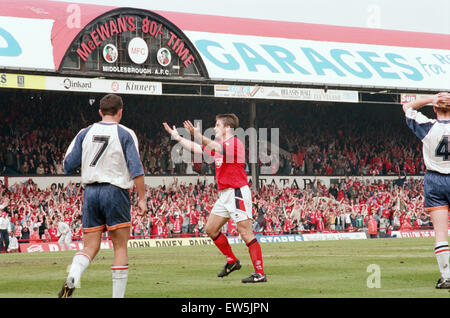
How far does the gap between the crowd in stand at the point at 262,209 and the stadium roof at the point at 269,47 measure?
5.66 meters

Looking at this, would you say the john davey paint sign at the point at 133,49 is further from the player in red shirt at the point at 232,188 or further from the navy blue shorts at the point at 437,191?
the navy blue shorts at the point at 437,191

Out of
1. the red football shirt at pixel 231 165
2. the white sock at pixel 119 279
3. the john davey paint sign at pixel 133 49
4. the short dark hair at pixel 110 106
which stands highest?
the john davey paint sign at pixel 133 49

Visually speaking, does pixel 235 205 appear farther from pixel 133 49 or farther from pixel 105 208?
pixel 133 49

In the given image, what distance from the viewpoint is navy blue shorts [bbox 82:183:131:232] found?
821 centimetres

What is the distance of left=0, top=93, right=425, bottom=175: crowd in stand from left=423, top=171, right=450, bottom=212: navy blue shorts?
88.3 feet

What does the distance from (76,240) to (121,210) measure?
2187 cm

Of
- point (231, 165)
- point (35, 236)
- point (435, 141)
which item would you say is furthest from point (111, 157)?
point (35, 236)

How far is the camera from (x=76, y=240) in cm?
2941

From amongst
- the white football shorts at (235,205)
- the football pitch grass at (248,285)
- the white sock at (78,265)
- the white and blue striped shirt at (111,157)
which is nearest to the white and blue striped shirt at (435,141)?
the football pitch grass at (248,285)

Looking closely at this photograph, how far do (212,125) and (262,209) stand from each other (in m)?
7.88

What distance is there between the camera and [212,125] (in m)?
41.4

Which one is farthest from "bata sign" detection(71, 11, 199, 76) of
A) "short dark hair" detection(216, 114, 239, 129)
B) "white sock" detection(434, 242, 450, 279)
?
"white sock" detection(434, 242, 450, 279)

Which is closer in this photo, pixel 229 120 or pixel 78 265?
pixel 78 265

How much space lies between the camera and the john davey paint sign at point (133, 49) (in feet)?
107
